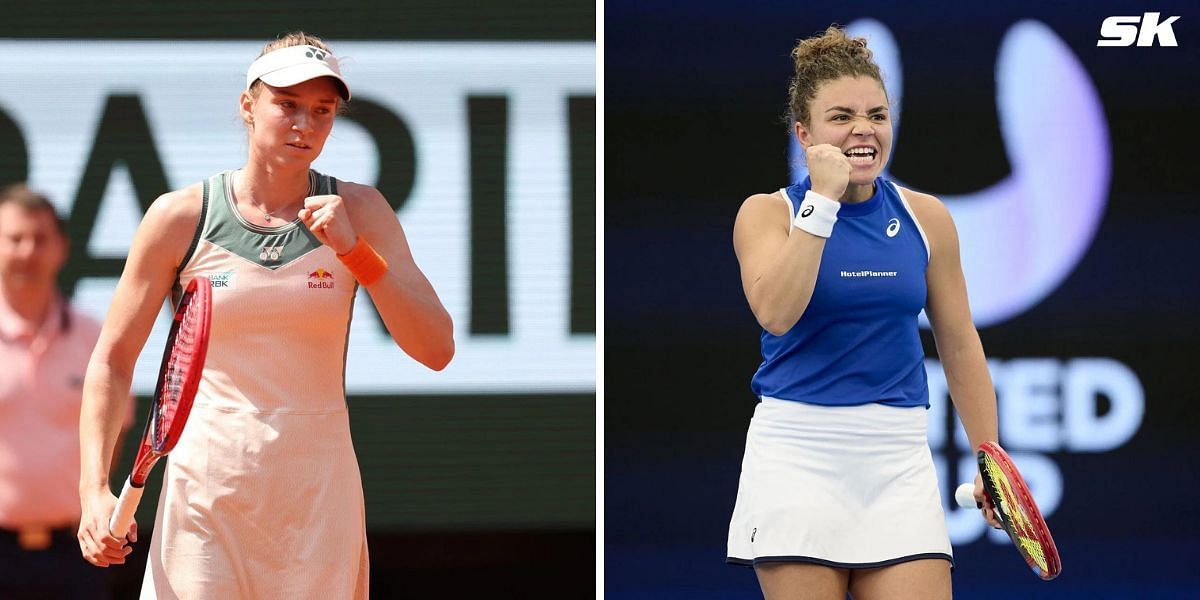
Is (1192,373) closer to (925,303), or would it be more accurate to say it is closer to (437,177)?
(925,303)

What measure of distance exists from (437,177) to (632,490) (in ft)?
3.94

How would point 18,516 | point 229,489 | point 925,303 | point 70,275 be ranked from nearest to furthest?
1. point 229,489
2. point 925,303
3. point 18,516
4. point 70,275

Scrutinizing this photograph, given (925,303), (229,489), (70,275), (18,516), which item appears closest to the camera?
(229,489)

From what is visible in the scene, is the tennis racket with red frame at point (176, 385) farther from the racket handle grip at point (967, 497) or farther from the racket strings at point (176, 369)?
the racket handle grip at point (967, 497)

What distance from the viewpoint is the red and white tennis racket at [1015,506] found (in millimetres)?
3031

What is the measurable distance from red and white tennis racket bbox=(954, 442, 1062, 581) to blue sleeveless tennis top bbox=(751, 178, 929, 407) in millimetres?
193

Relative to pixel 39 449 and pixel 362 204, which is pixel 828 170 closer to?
pixel 362 204

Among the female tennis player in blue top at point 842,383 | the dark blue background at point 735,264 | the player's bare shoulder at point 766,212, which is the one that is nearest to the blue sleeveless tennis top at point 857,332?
the female tennis player in blue top at point 842,383

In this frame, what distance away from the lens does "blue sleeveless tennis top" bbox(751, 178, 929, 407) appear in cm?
301

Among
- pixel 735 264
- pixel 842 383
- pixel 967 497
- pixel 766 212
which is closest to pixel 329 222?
pixel 766 212

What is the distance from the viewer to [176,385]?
104 inches

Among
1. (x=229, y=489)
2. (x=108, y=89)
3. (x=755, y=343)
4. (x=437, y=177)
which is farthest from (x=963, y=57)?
(x=229, y=489)

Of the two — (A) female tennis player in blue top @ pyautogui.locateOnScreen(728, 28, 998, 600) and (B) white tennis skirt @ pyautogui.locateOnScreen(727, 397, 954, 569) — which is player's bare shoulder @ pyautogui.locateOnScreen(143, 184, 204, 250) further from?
(B) white tennis skirt @ pyautogui.locateOnScreen(727, 397, 954, 569)

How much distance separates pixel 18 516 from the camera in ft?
15.1
